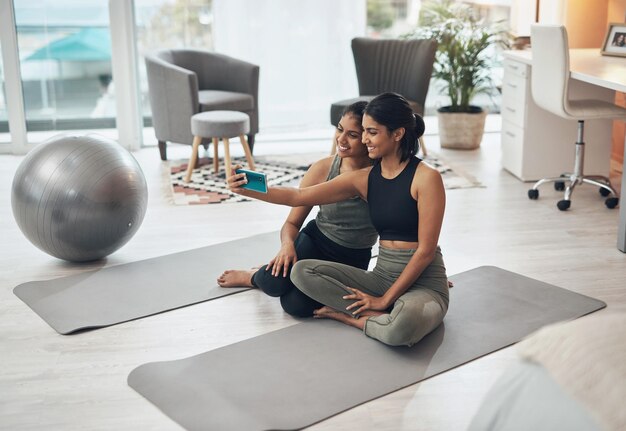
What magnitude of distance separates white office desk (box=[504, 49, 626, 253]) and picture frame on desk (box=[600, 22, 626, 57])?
48 mm

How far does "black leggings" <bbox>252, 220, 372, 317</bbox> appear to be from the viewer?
3.25 m

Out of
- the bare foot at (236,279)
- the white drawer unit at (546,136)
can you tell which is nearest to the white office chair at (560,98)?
the white drawer unit at (546,136)

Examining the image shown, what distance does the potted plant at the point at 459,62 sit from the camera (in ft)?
19.9

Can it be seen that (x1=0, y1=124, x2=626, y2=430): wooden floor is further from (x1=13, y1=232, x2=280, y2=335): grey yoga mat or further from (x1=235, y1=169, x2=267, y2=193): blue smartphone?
(x1=235, y1=169, x2=267, y2=193): blue smartphone

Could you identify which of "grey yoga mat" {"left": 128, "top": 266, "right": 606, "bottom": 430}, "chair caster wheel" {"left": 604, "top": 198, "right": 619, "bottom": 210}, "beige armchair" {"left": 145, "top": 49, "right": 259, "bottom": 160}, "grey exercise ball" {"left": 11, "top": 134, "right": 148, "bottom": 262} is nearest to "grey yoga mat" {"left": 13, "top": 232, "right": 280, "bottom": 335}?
"grey exercise ball" {"left": 11, "top": 134, "right": 148, "bottom": 262}

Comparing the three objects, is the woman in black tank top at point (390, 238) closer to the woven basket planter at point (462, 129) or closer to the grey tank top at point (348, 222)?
the grey tank top at point (348, 222)

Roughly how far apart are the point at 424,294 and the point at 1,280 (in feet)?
6.26

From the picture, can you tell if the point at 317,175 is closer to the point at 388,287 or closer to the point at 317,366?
the point at 388,287

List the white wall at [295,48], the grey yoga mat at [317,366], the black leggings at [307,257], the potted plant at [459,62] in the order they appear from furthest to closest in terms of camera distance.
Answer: the white wall at [295,48] → the potted plant at [459,62] → the black leggings at [307,257] → the grey yoga mat at [317,366]

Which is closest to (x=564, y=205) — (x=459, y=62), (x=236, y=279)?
(x=459, y=62)

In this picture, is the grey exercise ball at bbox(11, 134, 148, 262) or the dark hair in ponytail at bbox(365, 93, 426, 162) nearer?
the dark hair in ponytail at bbox(365, 93, 426, 162)

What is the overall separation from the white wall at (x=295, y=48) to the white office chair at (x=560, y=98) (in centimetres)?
199

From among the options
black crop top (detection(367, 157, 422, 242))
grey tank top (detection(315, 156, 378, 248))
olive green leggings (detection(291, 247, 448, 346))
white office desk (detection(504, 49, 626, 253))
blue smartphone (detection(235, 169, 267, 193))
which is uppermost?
white office desk (detection(504, 49, 626, 253))

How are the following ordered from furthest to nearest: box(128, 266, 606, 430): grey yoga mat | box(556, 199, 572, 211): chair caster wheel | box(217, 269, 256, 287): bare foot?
box(556, 199, 572, 211): chair caster wheel < box(217, 269, 256, 287): bare foot < box(128, 266, 606, 430): grey yoga mat
